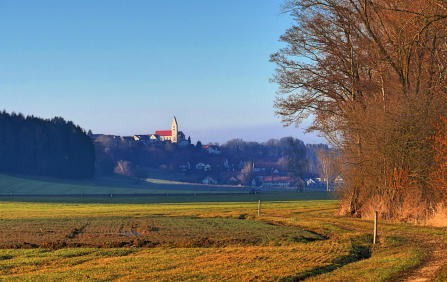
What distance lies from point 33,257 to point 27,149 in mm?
130874

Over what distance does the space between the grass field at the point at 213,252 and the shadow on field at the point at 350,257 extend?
32 mm

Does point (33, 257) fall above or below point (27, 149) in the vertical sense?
below

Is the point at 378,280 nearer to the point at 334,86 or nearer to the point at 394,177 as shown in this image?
the point at 394,177

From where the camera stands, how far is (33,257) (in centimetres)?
2119

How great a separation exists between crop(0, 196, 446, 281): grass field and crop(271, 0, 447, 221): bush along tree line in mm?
3101

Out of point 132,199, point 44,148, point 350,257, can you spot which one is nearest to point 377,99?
point 350,257

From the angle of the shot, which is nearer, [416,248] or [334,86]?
[416,248]

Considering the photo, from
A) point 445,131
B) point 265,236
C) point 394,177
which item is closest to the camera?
point 265,236

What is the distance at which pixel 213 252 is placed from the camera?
2145 cm

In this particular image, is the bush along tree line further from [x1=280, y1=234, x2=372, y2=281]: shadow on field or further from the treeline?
the treeline

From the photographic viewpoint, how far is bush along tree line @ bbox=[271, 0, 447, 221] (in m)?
31.1

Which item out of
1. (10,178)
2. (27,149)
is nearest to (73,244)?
(10,178)

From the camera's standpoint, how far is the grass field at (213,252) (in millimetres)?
16078

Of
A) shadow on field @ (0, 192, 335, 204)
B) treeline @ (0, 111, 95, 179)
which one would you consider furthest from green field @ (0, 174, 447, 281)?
treeline @ (0, 111, 95, 179)
